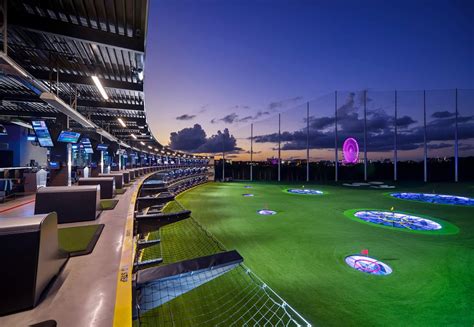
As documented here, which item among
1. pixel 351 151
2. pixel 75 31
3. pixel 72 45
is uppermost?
pixel 72 45

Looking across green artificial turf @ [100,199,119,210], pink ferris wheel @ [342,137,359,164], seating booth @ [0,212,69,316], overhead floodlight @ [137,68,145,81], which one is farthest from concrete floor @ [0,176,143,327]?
pink ferris wheel @ [342,137,359,164]

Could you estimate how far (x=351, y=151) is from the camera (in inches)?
555

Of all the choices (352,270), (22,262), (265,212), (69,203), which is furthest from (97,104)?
(352,270)

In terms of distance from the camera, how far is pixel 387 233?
6.55 metres

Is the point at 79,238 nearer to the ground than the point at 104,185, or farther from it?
nearer to the ground

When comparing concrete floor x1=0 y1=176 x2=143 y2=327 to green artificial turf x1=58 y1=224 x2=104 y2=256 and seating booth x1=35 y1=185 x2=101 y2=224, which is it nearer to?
green artificial turf x1=58 y1=224 x2=104 y2=256

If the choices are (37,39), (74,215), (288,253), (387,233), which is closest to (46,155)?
(37,39)

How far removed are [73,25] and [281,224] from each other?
24.5 ft

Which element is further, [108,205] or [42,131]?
[42,131]

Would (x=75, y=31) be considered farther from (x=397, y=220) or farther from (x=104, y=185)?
(x=397, y=220)

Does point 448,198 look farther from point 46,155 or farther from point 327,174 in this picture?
point 46,155

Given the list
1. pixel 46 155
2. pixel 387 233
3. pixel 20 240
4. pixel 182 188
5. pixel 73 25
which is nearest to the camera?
pixel 20 240

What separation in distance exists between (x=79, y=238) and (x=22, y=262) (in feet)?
4.44

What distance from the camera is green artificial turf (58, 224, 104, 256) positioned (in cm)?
217
